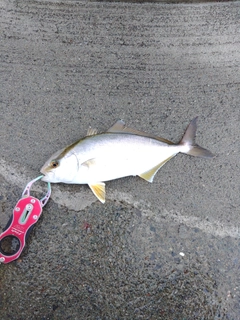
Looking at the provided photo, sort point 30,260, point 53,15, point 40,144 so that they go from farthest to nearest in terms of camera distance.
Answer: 1. point 53,15
2. point 40,144
3. point 30,260

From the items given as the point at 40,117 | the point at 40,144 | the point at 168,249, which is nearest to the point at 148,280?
the point at 168,249

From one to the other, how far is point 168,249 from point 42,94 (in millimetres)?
1835

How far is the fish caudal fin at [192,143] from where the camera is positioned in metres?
2.77

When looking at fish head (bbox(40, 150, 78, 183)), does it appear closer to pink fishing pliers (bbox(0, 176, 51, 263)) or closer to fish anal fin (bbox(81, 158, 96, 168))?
fish anal fin (bbox(81, 158, 96, 168))

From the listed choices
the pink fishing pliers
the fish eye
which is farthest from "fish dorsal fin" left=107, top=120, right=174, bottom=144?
the pink fishing pliers

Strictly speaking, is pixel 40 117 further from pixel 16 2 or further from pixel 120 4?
pixel 120 4

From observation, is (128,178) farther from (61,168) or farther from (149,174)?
(61,168)

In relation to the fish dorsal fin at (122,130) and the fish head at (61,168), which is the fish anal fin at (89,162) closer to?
the fish head at (61,168)

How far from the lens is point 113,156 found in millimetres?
2615

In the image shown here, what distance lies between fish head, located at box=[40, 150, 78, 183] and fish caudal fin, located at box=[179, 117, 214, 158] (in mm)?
973

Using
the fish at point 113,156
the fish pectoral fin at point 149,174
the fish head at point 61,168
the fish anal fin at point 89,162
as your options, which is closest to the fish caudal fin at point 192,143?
the fish at point 113,156

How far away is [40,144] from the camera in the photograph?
283 cm

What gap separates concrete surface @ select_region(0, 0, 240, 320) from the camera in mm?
2645

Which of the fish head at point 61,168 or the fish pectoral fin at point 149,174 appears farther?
the fish pectoral fin at point 149,174
